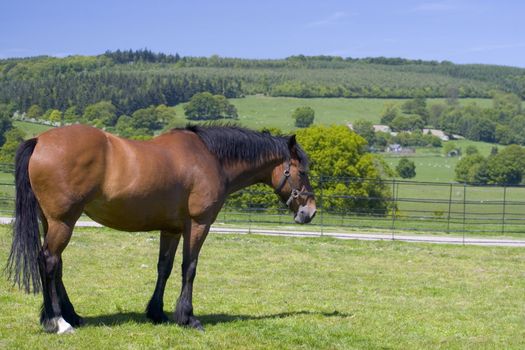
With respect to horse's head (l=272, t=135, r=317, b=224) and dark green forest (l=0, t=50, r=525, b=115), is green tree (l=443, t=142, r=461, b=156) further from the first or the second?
horse's head (l=272, t=135, r=317, b=224)

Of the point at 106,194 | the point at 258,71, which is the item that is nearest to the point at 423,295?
the point at 106,194

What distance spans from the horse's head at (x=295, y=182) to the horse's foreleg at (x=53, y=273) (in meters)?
2.77

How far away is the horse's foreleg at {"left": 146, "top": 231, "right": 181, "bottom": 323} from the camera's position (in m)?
7.86

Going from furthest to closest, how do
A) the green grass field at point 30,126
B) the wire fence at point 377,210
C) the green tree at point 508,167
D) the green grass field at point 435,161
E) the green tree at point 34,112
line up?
the green grass field at point 435,161, the green tree at point 34,112, the green tree at point 508,167, the green grass field at point 30,126, the wire fence at point 377,210

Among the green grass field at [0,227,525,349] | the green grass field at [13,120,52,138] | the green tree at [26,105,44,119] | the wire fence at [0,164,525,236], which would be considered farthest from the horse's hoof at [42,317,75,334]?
the green tree at [26,105,44,119]

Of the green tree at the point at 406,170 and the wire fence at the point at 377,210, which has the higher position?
the wire fence at the point at 377,210

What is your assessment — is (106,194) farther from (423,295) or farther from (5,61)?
(5,61)

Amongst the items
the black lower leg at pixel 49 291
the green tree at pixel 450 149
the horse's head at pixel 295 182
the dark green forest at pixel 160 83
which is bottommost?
the green tree at pixel 450 149

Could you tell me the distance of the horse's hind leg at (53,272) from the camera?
22.2 ft

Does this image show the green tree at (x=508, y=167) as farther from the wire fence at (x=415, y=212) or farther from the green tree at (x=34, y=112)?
the green tree at (x=34, y=112)

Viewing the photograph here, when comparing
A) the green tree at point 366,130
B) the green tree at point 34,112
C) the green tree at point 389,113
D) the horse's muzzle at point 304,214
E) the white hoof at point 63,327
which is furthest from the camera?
the green tree at point 389,113

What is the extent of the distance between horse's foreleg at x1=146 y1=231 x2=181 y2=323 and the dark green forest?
82845 mm

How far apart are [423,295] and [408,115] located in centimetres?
13113

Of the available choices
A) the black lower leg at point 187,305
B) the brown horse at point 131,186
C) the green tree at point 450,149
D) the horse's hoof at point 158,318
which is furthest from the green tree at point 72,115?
the black lower leg at point 187,305
